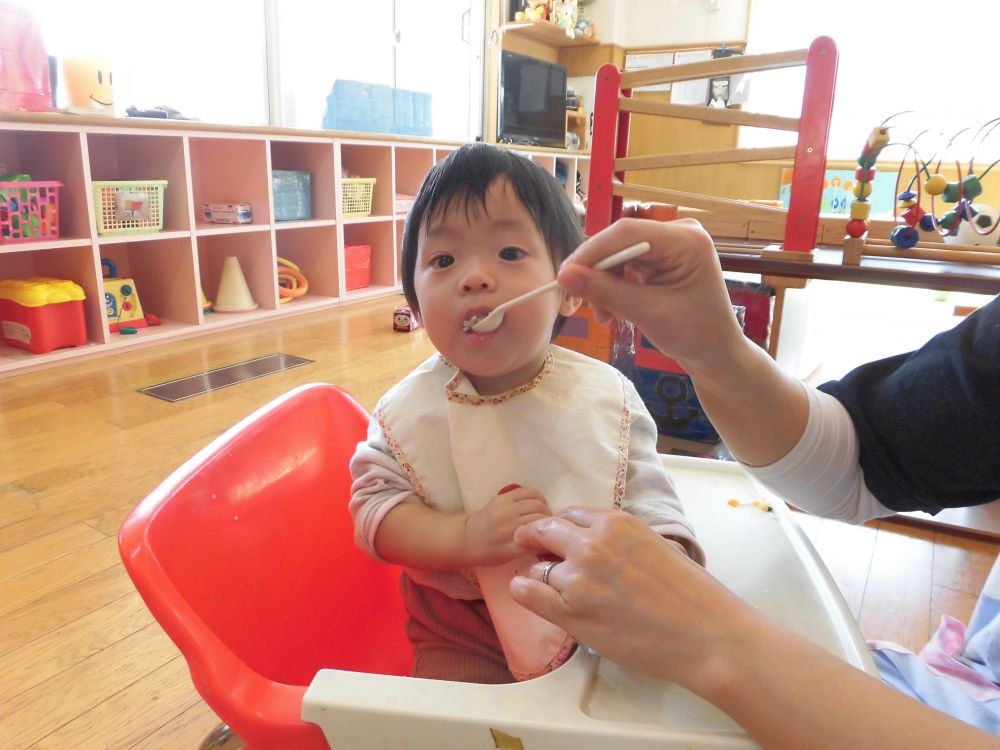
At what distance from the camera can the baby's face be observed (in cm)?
66

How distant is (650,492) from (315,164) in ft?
10.6

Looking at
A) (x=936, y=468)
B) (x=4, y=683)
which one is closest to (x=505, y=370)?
(x=936, y=468)

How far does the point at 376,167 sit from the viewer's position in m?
3.85

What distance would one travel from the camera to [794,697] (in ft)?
1.39

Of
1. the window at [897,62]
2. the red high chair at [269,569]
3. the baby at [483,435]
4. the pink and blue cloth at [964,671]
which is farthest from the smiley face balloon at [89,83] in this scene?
the window at [897,62]

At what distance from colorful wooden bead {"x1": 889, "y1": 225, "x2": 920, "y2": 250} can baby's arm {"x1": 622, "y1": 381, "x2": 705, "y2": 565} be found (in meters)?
1.03

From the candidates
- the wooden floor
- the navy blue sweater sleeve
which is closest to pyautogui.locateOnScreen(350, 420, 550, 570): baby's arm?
the navy blue sweater sleeve

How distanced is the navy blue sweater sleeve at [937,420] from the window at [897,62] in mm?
4951

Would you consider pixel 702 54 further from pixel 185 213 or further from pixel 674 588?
pixel 674 588

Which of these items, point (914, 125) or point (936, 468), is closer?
point (936, 468)

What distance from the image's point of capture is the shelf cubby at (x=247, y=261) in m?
3.21

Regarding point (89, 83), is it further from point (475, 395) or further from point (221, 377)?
point (475, 395)

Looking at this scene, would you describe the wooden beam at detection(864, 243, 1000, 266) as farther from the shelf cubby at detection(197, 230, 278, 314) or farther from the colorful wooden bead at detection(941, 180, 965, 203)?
the shelf cubby at detection(197, 230, 278, 314)

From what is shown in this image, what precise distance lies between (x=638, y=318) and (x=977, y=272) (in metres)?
0.99
